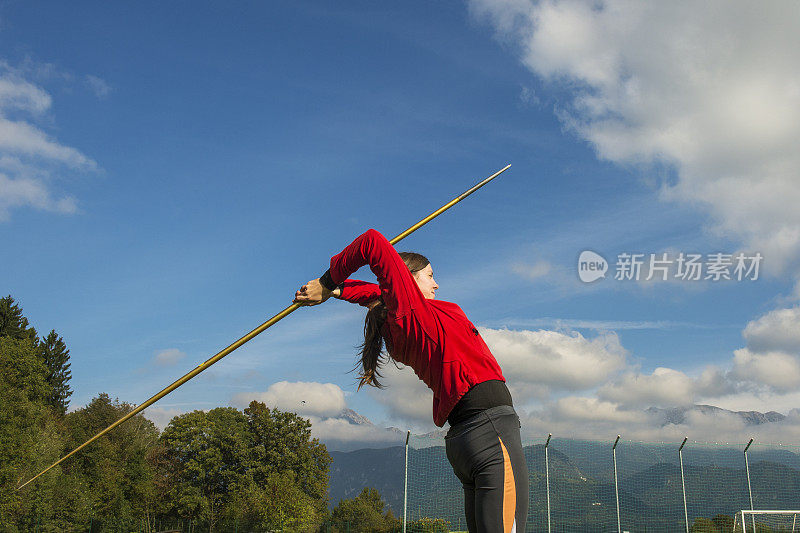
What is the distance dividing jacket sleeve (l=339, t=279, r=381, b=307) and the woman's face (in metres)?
0.29

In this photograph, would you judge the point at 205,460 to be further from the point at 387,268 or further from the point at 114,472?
the point at 387,268

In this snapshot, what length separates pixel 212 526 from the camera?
106 ft

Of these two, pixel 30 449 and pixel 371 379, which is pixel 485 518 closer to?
pixel 371 379

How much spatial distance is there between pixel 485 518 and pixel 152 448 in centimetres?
3919

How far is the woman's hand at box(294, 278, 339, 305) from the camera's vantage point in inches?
104

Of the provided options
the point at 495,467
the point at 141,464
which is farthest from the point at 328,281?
the point at 141,464

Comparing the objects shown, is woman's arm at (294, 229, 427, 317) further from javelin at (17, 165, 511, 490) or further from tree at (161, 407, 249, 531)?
tree at (161, 407, 249, 531)

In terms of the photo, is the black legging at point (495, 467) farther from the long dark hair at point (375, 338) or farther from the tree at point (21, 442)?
the tree at point (21, 442)

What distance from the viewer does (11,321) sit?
36938mm

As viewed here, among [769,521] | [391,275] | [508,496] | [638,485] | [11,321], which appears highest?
[11,321]

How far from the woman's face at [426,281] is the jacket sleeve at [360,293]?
0.94 feet

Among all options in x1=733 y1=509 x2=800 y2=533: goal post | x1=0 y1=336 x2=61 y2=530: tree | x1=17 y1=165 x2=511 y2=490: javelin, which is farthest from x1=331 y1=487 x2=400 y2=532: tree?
x1=0 y1=336 x2=61 y2=530: tree

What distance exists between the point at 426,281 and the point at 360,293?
0.36 metres

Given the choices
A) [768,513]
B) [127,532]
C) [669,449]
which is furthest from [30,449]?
[768,513]
